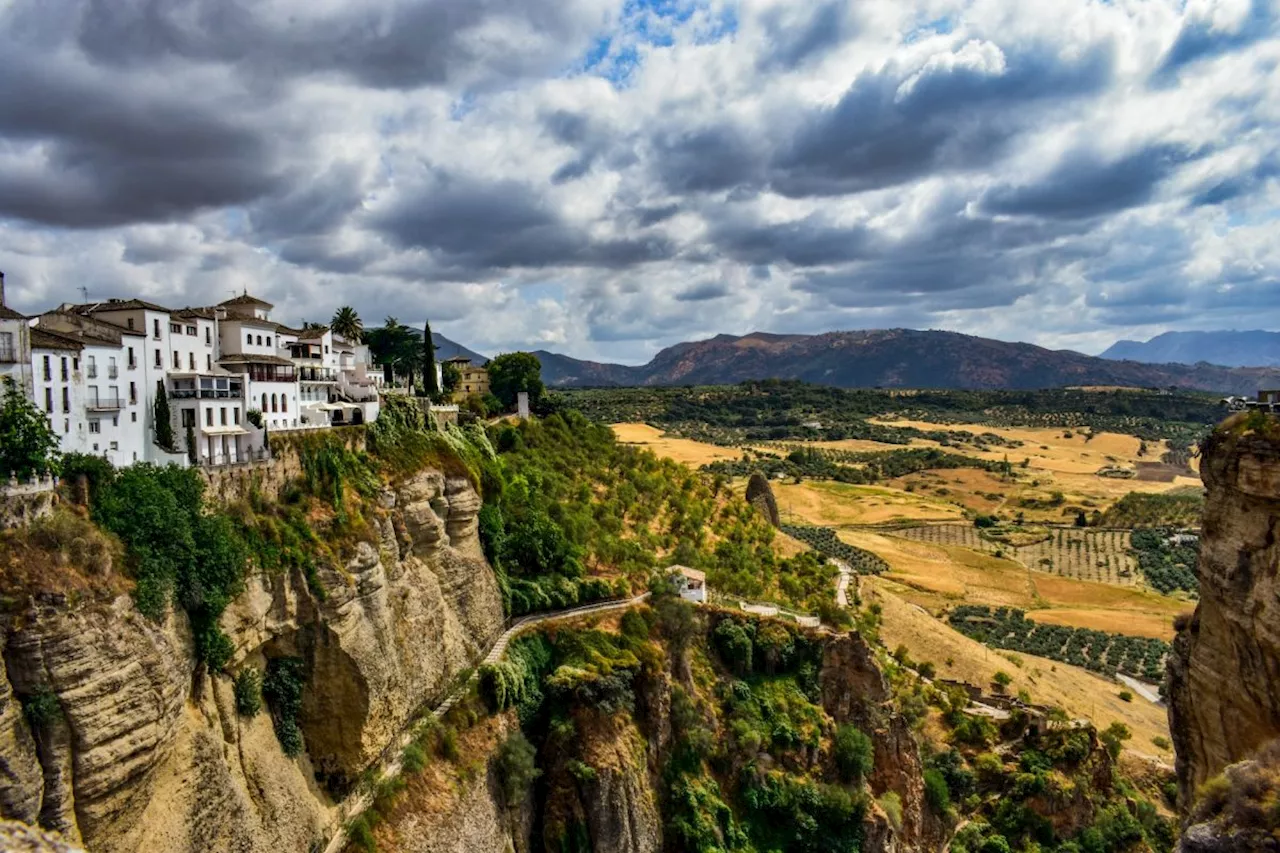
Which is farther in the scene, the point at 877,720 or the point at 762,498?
the point at 762,498

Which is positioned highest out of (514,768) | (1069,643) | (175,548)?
(175,548)

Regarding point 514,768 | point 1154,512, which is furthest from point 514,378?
point 1154,512

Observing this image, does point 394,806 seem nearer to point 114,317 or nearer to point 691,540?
point 114,317

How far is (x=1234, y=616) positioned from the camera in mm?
27234

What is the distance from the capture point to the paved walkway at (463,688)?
34.2 m

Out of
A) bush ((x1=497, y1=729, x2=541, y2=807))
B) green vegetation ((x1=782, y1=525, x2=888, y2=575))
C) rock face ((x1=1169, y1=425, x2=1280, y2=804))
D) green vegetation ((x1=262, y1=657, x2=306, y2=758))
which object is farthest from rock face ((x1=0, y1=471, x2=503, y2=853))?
green vegetation ((x1=782, y1=525, x2=888, y2=575))

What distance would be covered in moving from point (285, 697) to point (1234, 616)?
3318 cm

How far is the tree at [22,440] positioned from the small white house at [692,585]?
35662 millimetres

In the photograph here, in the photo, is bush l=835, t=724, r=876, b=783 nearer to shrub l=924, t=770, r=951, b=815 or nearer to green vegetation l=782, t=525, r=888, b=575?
shrub l=924, t=770, r=951, b=815

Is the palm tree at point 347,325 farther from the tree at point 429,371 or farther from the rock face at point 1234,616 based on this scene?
the rock face at point 1234,616

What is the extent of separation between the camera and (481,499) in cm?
5109

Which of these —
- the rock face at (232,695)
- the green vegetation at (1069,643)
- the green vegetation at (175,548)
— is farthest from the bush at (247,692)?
the green vegetation at (1069,643)

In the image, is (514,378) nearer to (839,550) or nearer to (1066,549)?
(839,550)

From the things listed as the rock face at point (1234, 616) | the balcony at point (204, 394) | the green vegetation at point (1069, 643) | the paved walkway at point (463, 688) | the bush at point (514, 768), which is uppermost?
the balcony at point (204, 394)
